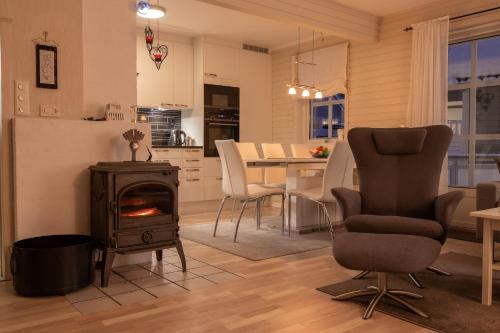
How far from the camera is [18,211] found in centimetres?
292

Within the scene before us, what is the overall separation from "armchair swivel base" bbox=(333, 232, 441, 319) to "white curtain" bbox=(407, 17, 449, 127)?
296 centimetres

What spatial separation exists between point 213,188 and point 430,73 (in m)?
3.43

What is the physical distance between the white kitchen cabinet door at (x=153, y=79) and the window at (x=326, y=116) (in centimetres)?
235

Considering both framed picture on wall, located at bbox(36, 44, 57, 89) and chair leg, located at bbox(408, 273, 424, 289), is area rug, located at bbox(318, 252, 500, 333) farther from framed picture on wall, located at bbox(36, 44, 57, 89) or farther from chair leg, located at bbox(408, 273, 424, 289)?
framed picture on wall, located at bbox(36, 44, 57, 89)

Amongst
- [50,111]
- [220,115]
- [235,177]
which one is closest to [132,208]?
[50,111]

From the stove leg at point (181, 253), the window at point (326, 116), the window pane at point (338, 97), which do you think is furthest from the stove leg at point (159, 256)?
A: the window pane at point (338, 97)

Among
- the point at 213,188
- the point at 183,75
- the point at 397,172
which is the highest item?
the point at 183,75

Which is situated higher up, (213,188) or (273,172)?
(273,172)

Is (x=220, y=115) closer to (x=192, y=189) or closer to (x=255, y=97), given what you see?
(x=255, y=97)

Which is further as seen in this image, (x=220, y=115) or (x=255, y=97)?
(x=255, y=97)

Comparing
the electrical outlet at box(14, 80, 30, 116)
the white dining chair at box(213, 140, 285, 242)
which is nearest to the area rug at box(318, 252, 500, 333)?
the white dining chair at box(213, 140, 285, 242)

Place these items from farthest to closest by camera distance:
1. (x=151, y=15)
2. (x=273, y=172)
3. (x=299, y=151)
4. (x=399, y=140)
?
(x=299, y=151), (x=273, y=172), (x=151, y=15), (x=399, y=140)

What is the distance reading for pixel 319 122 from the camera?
705cm

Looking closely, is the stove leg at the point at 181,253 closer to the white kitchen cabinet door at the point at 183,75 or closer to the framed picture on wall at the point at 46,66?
the framed picture on wall at the point at 46,66
